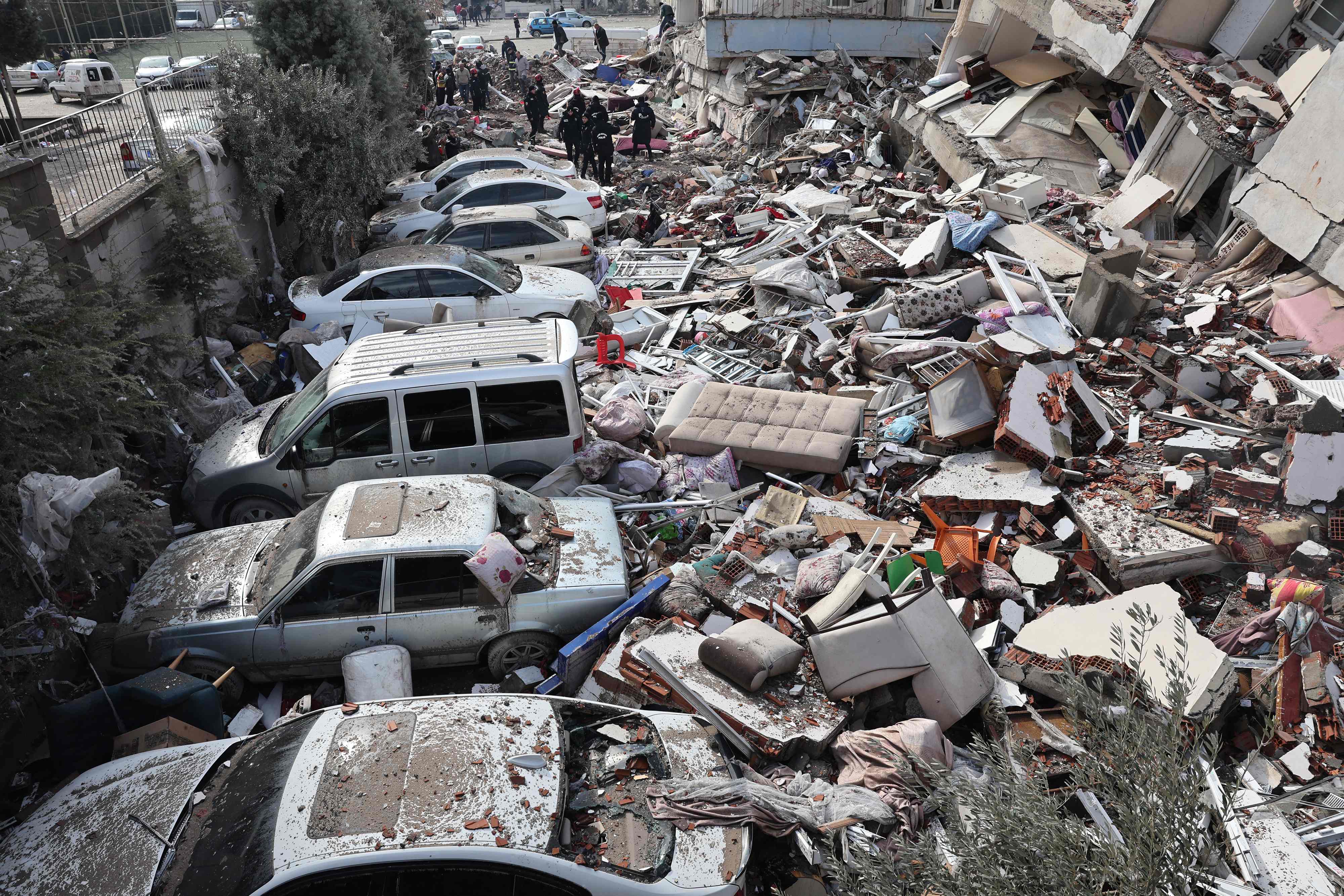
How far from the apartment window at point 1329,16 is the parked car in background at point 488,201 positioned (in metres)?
11.1

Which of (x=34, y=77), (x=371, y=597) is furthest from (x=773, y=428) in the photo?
(x=34, y=77)

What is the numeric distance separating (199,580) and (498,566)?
7.98 feet

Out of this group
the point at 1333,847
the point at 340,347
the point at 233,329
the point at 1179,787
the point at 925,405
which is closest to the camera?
the point at 1179,787

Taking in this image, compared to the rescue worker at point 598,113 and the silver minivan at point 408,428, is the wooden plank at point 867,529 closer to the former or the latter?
the silver minivan at point 408,428

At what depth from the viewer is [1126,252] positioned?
9469 millimetres

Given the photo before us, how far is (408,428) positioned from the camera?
7.42 meters

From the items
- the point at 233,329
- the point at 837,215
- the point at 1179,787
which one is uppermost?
the point at 1179,787

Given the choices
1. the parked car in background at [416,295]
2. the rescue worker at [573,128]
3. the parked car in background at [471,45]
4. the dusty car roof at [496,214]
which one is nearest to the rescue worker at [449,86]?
the parked car in background at [471,45]

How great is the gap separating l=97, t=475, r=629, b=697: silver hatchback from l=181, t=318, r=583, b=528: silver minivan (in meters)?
1.06

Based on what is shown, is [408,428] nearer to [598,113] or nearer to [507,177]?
[507,177]

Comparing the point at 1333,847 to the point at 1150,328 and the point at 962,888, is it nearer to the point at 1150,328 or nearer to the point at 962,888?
the point at 962,888

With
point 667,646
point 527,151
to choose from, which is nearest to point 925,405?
point 667,646

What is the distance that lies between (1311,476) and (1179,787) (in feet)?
15.3

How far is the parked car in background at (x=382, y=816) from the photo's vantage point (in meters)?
3.79
